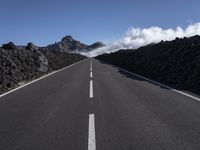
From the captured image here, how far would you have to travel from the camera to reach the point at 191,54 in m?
18.8

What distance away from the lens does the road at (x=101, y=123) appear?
5.12 metres

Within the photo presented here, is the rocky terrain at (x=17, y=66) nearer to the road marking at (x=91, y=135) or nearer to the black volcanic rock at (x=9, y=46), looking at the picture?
the black volcanic rock at (x=9, y=46)

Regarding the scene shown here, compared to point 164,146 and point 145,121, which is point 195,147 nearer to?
point 164,146

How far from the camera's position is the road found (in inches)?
202

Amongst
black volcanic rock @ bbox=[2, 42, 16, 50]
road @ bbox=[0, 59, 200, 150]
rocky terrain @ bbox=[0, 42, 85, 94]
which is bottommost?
road @ bbox=[0, 59, 200, 150]

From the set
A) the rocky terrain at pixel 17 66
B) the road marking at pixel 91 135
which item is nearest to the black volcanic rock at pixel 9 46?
the rocky terrain at pixel 17 66

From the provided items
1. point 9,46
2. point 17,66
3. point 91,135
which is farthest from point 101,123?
point 9,46

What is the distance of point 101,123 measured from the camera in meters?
6.53

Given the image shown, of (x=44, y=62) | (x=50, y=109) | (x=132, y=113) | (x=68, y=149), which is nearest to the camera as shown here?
(x=68, y=149)

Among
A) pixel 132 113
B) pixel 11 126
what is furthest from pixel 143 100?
pixel 11 126

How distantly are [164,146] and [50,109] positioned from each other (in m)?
4.44

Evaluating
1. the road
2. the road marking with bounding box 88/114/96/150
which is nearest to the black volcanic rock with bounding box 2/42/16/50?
the road

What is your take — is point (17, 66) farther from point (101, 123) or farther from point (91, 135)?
point (91, 135)

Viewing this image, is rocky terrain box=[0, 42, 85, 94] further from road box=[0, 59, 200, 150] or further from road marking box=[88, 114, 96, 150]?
road marking box=[88, 114, 96, 150]
